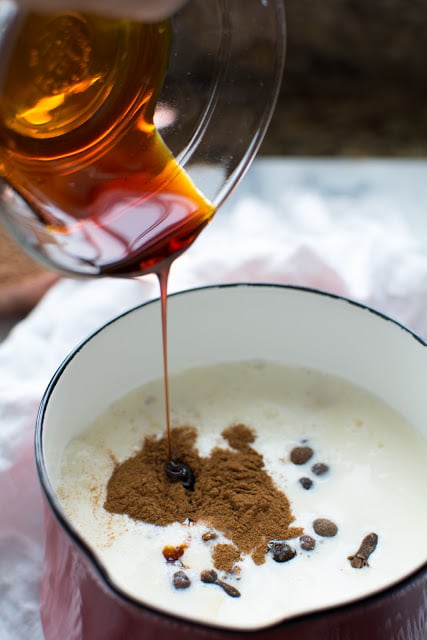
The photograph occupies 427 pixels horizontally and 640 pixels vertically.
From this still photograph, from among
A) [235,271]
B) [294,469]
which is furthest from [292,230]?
[294,469]

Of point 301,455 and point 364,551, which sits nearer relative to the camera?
point 364,551

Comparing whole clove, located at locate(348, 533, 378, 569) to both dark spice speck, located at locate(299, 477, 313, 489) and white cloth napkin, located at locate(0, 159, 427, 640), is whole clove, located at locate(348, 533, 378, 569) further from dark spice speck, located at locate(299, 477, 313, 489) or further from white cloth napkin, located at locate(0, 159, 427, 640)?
white cloth napkin, located at locate(0, 159, 427, 640)

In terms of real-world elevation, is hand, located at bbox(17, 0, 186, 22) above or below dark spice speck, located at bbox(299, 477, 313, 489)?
above

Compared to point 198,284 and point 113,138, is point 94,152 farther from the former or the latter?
point 198,284

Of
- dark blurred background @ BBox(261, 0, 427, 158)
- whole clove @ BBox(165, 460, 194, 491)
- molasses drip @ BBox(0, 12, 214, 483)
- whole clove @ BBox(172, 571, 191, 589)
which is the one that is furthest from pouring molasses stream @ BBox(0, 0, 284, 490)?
dark blurred background @ BBox(261, 0, 427, 158)

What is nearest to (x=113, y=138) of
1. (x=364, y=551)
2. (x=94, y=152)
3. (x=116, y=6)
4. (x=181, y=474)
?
(x=94, y=152)

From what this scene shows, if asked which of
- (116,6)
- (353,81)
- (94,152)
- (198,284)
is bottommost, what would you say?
(353,81)

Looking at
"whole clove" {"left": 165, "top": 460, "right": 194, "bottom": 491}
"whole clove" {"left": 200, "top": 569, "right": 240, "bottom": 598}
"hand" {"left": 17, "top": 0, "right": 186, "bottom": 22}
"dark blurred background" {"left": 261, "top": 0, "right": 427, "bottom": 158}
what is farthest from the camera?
"dark blurred background" {"left": 261, "top": 0, "right": 427, "bottom": 158}
